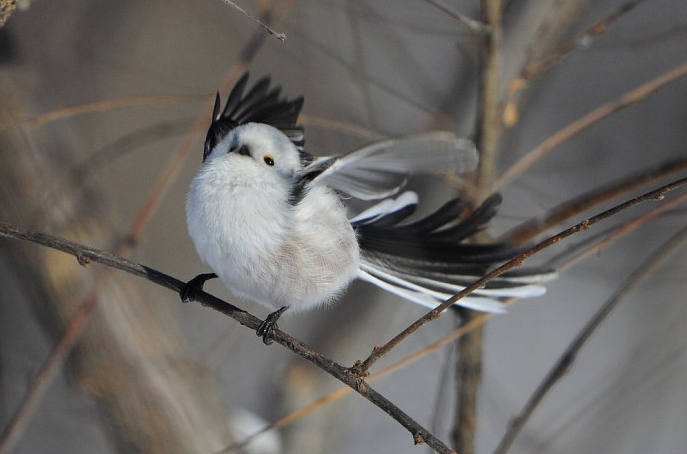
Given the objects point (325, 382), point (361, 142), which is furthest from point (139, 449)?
point (361, 142)

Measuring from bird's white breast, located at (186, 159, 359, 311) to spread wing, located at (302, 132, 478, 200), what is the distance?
4 cm

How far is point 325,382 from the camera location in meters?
1.71

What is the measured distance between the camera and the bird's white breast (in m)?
0.89

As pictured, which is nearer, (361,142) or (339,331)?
(361,142)

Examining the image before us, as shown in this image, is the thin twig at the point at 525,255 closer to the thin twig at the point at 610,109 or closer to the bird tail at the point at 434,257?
the bird tail at the point at 434,257

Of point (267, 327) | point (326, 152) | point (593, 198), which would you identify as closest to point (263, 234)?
point (267, 327)

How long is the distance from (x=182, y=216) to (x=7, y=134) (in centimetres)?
76

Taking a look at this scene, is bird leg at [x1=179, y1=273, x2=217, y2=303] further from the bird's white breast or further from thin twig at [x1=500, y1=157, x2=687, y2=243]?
thin twig at [x1=500, y1=157, x2=687, y2=243]

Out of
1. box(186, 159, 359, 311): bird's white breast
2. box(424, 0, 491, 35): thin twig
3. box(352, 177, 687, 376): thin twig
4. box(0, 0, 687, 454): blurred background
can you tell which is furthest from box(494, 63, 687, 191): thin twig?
box(352, 177, 687, 376): thin twig

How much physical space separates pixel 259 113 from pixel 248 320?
1.05 feet

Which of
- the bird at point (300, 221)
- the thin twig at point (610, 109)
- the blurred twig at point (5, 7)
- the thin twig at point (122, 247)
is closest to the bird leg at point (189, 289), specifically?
the bird at point (300, 221)

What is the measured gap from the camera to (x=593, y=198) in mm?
1042

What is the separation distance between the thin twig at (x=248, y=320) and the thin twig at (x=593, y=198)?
44 centimetres

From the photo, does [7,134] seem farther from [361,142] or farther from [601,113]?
[601,113]
